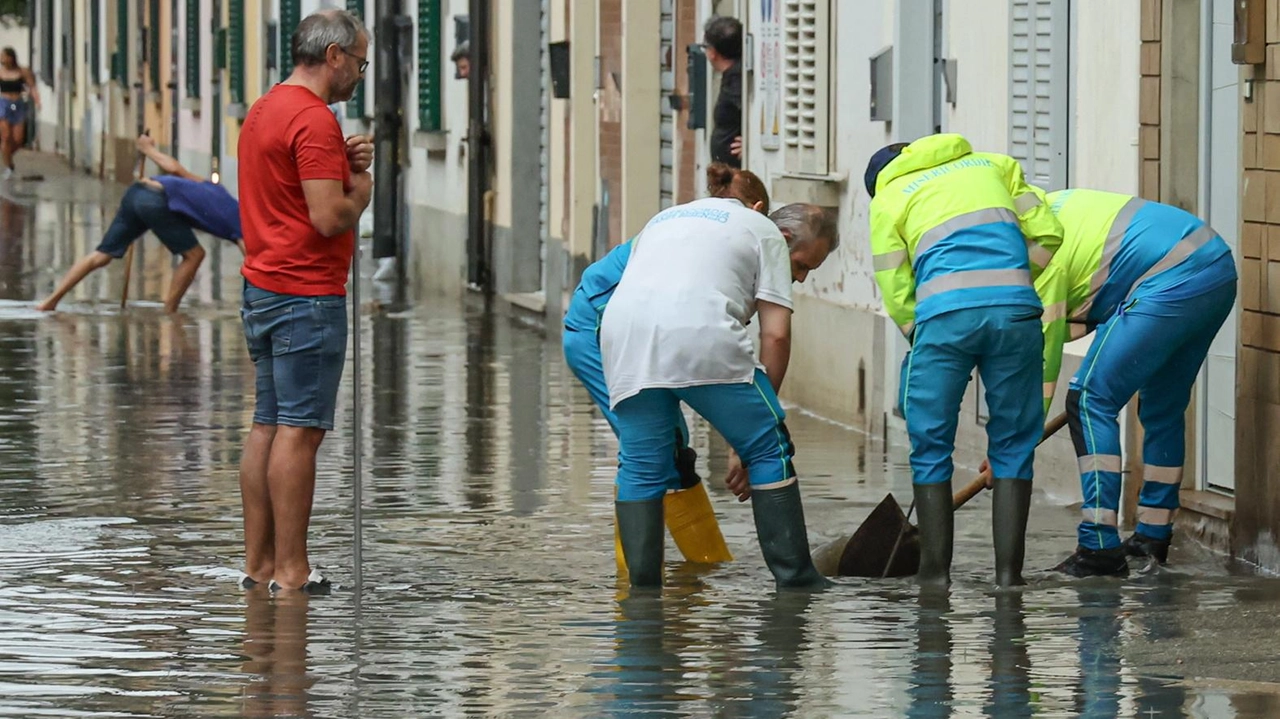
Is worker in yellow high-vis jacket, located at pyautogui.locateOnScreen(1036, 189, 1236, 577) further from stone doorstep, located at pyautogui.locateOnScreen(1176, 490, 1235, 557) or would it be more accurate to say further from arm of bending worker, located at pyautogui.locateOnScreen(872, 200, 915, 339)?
stone doorstep, located at pyautogui.locateOnScreen(1176, 490, 1235, 557)

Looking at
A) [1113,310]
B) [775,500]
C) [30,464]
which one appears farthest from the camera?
[30,464]

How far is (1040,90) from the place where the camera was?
1123cm

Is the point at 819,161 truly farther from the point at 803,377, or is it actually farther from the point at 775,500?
the point at 775,500

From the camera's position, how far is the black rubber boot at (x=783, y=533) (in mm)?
8164

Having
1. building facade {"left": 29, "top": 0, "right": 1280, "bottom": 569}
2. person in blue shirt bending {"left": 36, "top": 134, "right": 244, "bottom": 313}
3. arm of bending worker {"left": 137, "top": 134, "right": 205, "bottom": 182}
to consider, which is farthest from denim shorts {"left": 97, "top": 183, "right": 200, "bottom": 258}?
building facade {"left": 29, "top": 0, "right": 1280, "bottom": 569}

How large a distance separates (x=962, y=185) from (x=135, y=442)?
17.0 feet

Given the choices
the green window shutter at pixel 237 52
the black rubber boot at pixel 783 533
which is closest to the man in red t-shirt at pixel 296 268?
the black rubber boot at pixel 783 533

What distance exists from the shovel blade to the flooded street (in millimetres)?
236

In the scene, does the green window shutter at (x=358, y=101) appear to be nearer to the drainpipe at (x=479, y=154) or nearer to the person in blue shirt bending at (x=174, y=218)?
the drainpipe at (x=479, y=154)

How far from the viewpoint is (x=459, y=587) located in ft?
27.7

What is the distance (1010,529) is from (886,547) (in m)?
0.59

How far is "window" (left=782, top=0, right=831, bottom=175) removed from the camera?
539 inches

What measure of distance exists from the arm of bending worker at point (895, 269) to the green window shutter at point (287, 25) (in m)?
20.5

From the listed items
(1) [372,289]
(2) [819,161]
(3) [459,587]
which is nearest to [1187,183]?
(3) [459,587]
